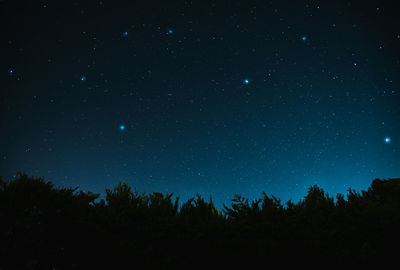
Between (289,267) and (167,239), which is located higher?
(167,239)

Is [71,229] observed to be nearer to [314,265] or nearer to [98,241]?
[98,241]

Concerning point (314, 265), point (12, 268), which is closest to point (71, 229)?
point (12, 268)

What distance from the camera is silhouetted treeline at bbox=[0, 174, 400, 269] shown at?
11.5ft

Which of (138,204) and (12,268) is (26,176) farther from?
(138,204)

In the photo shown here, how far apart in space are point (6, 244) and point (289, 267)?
167 inches

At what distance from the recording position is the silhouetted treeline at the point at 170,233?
3.50m

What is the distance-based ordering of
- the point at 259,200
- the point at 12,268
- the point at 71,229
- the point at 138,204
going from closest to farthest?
the point at 12,268 → the point at 71,229 → the point at 138,204 → the point at 259,200

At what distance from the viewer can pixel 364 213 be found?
4.34 m

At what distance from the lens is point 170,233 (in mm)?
3885

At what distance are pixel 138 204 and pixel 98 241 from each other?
844 millimetres

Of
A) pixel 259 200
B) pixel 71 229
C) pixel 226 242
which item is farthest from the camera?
pixel 259 200

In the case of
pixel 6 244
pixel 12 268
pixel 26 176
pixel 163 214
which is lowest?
pixel 12 268

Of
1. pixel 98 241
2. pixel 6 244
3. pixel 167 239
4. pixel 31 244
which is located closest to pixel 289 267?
pixel 167 239

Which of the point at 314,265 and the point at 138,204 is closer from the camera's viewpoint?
the point at 314,265
